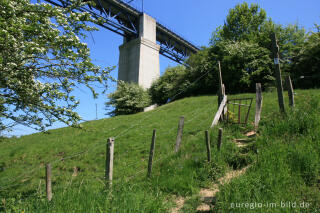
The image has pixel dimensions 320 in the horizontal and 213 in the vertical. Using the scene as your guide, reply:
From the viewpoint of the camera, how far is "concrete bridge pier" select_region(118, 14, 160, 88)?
34109 millimetres

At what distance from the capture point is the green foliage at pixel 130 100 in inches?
1146

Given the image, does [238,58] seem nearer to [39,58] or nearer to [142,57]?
[142,57]

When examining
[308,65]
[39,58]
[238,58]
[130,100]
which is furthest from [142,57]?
[39,58]

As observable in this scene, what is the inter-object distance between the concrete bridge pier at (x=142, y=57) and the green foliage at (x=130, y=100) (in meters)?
2.92

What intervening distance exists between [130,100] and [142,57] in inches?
363

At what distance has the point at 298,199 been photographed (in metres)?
3.19

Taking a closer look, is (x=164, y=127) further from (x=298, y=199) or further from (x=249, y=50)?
(x=249, y=50)

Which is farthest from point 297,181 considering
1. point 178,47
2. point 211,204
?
point 178,47

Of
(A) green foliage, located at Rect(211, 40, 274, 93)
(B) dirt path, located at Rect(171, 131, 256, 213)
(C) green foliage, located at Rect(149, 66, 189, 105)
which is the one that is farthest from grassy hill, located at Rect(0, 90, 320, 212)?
(C) green foliage, located at Rect(149, 66, 189, 105)

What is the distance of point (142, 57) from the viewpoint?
34188 millimetres

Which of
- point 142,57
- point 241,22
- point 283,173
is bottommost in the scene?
point 283,173

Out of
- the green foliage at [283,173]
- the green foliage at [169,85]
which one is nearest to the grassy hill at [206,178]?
the green foliage at [283,173]

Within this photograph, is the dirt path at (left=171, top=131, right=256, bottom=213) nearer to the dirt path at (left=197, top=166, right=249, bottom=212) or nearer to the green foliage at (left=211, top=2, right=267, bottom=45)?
the dirt path at (left=197, top=166, right=249, bottom=212)

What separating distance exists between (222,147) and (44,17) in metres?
5.81
